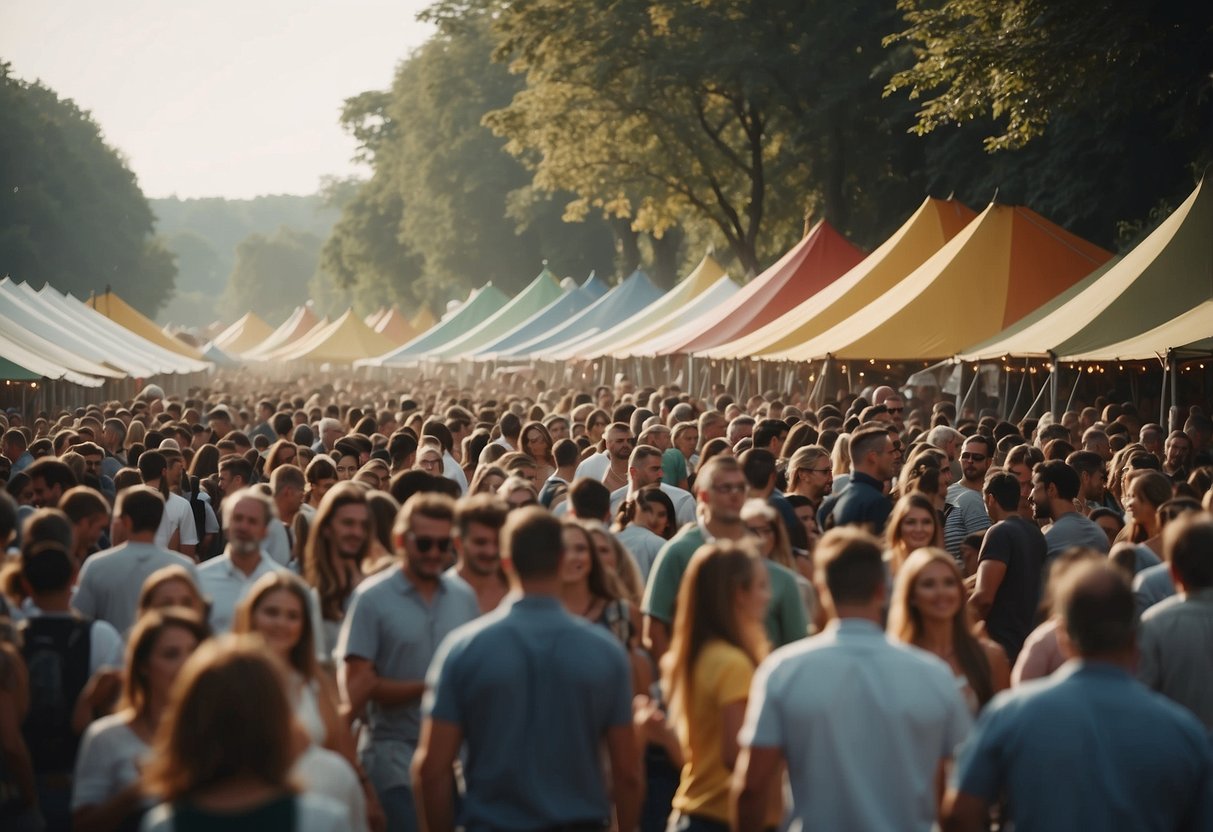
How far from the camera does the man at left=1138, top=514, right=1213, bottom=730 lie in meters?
6.16

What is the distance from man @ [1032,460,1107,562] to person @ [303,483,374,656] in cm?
363

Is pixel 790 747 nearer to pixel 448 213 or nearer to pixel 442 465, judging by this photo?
pixel 442 465

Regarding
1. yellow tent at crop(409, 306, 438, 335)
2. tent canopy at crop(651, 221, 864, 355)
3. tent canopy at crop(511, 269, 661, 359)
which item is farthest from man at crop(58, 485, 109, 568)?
yellow tent at crop(409, 306, 438, 335)

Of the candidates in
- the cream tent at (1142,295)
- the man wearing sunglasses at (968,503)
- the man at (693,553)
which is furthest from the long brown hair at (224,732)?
the cream tent at (1142,295)

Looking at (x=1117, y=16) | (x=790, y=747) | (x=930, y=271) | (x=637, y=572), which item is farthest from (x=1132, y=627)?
(x=930, y=271)

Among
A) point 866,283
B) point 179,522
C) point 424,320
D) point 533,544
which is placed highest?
point 424,320

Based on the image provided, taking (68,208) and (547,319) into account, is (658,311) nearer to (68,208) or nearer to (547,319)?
(547,319)

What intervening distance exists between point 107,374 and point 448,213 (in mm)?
46293

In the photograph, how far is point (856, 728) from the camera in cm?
473

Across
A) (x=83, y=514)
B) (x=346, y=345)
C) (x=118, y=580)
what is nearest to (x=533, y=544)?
(x=118, y=580)

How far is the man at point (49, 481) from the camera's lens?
1059 centimetres

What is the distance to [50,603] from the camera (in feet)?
21.6

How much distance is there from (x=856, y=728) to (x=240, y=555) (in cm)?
365

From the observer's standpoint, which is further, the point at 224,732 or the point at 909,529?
the point at 909,529
